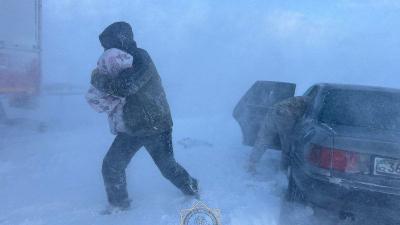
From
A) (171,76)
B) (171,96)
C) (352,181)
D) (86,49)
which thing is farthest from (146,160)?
(86,49)

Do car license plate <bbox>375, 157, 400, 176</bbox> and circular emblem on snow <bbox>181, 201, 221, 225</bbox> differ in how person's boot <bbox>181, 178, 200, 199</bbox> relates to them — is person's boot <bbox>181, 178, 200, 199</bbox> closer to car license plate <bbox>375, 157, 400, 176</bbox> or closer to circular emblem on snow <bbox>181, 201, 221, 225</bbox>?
circular emblem on snow <bbox>181, 201, 221, 225</bbox>

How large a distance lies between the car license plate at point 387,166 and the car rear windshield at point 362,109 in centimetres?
55

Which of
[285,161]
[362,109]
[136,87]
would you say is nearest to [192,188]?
[136,87]

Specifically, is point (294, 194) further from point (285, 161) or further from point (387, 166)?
point (387, 166)

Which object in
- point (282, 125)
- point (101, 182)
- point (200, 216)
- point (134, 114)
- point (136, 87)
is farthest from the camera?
point (282, 125)

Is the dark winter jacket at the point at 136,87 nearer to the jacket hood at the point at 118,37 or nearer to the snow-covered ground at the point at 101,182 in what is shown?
the jacket hood at the point at 118,37

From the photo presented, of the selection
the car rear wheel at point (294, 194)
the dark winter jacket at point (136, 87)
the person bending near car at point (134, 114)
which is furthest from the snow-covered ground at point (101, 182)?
the dark winter jacket at point (136, 87)

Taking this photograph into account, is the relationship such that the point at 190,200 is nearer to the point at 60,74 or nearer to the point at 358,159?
the point at 358,159

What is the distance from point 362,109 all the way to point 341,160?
0.88m

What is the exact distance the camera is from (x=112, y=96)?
7.61 feet

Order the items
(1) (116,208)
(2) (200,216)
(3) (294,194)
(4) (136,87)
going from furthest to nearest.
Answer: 1. (3) (294,194)
2. (1) (116,208)
3. (2) (200,216)
4. (4) (136,87)

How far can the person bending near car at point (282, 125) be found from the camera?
363cm

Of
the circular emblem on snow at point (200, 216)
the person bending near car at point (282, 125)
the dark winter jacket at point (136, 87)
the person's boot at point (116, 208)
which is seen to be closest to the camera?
the dark winter jacket at point (136, 87)

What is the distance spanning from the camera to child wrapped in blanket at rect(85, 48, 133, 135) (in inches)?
87.6
